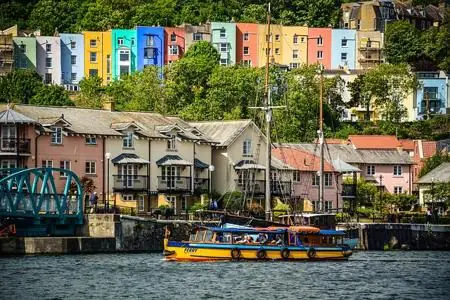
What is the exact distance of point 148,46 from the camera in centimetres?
18738

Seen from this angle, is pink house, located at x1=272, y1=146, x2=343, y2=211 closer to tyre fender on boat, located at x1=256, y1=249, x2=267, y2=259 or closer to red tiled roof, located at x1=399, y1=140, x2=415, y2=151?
red tiled roof, located at x1=399, y1=140, x2=415, y2=151

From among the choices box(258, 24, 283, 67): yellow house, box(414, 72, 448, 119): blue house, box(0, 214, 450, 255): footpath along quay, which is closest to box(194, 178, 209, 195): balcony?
box(0, 214, 450, 255): footpath along quay

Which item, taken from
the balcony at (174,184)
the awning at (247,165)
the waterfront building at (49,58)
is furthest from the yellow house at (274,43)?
the balcony at (174,184)

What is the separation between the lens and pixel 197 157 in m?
122

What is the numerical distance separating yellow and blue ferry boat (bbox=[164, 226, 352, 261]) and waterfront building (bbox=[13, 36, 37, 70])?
95.1 metres

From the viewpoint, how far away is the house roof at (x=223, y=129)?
125000 millimetres

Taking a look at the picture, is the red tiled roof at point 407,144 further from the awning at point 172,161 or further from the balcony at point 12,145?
the balcony at point 12,145

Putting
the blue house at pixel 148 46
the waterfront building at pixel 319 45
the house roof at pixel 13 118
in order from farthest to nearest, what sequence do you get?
the waterfront building at pixel 319 45
the blue house at pixel 148 46
the house roof at pixel 13 118

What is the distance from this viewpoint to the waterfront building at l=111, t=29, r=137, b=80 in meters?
187

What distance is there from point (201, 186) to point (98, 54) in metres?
71.5

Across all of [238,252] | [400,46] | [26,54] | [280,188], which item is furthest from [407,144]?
[238,252]

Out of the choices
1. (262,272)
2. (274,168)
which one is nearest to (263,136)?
(274,168)

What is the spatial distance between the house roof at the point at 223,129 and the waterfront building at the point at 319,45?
6745 cm

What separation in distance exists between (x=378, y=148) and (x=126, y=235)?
53.8 metres
